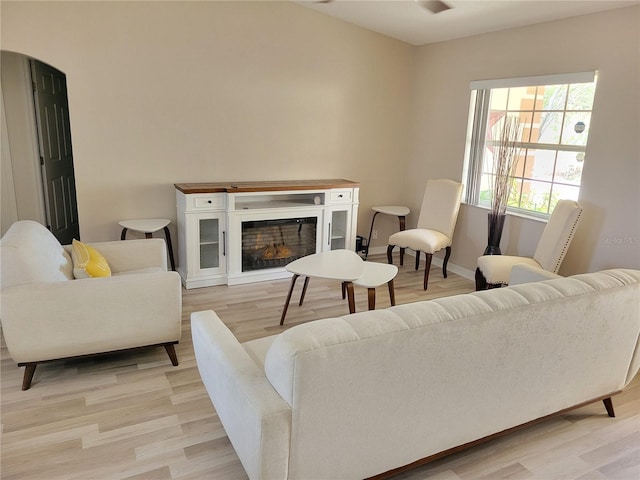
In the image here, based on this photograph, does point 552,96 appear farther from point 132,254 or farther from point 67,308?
point 67,308

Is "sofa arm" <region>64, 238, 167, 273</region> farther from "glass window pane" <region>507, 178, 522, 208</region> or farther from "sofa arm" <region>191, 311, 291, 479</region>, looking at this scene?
"glass window pane" <region>507, 178, 522, 208</region>

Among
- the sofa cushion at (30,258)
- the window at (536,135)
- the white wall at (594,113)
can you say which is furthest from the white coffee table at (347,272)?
the window at (536,135)

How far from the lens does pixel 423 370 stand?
1.64 m

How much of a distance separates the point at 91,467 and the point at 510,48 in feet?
14.2

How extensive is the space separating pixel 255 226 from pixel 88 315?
2000 millimetres

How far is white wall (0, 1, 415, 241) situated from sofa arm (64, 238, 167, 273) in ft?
3.08

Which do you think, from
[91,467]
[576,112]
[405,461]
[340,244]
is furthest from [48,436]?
[576,112]

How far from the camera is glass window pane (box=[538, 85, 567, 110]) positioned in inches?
149

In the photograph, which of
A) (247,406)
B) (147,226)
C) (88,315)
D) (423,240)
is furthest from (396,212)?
(247,406)

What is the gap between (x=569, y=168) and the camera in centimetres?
379

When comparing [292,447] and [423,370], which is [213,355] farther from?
[423,370]

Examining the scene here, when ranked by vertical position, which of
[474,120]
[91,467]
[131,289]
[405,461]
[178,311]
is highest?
[474,120]

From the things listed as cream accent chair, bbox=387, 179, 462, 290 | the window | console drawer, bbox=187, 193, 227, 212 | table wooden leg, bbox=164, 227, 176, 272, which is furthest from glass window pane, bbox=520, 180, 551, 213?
table wooden leg, bbox=164, 227, 176, 272

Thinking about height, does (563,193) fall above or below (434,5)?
below
